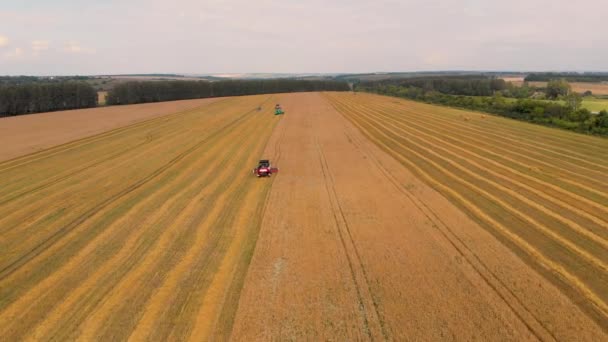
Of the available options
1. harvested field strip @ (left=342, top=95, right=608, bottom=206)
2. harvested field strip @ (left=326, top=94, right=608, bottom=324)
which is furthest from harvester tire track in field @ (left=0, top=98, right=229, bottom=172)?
harvested field strip @ (left=342, top=95, right=608, bottom=206)

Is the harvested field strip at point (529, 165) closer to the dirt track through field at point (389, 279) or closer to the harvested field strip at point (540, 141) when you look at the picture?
the harvested field strip at point (540, 141)

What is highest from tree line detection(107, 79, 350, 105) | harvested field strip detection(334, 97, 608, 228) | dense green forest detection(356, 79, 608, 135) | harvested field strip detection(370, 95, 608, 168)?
tree line detection(107, 79, 350, 105)

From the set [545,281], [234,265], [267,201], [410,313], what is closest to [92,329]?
[234,265]

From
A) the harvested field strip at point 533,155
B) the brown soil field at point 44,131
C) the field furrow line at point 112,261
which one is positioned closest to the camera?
the field furrow line at point 112,261

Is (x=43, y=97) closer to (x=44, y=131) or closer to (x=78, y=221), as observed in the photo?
(x=44, y=131)

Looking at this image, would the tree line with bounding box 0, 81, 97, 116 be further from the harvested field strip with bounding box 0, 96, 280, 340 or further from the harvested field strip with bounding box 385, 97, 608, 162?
the harvested field strip with bounding box 385, 97, 608, 162

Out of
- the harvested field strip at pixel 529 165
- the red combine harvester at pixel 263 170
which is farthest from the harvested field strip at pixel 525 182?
the red combine harvester at pixel 263 170
